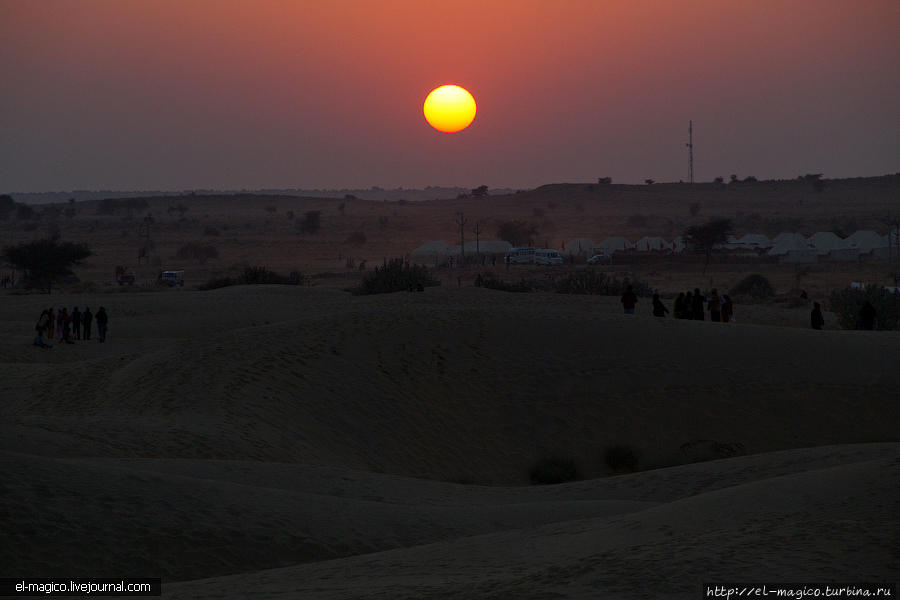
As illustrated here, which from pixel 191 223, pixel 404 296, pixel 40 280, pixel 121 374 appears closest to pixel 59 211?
pixel 191 223

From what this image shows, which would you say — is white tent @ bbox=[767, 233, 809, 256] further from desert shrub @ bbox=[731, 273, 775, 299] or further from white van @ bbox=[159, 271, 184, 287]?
white van @ bbox=[159, 271, 184, 287]

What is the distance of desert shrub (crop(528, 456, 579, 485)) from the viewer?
15.6m

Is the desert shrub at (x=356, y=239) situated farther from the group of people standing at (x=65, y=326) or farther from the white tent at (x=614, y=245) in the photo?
the group of people standing at (x=65, y=326)

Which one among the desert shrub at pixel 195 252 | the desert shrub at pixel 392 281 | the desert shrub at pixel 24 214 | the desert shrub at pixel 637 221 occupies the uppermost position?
the desert shrub at pixel 24 214

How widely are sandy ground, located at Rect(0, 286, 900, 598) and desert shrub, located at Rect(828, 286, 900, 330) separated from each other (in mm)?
8896

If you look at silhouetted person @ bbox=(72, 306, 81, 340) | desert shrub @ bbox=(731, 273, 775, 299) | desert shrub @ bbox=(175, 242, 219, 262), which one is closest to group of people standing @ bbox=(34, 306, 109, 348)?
silhouetted person @ bbox=(72, 306, 81, 340)

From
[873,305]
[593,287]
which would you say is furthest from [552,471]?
[593,287]

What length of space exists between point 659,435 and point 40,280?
54314 millimetres

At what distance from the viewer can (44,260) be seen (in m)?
62.4

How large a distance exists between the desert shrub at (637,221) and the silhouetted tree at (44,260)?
83540 millimetres

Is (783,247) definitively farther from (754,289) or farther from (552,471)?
(552,471)

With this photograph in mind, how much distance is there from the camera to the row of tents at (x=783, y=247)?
78.2 meters

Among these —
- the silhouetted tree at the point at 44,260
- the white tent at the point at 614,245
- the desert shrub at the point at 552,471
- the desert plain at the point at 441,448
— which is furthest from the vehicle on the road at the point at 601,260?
the desert shrub at the point at 552,471

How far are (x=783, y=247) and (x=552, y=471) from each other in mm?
68676
